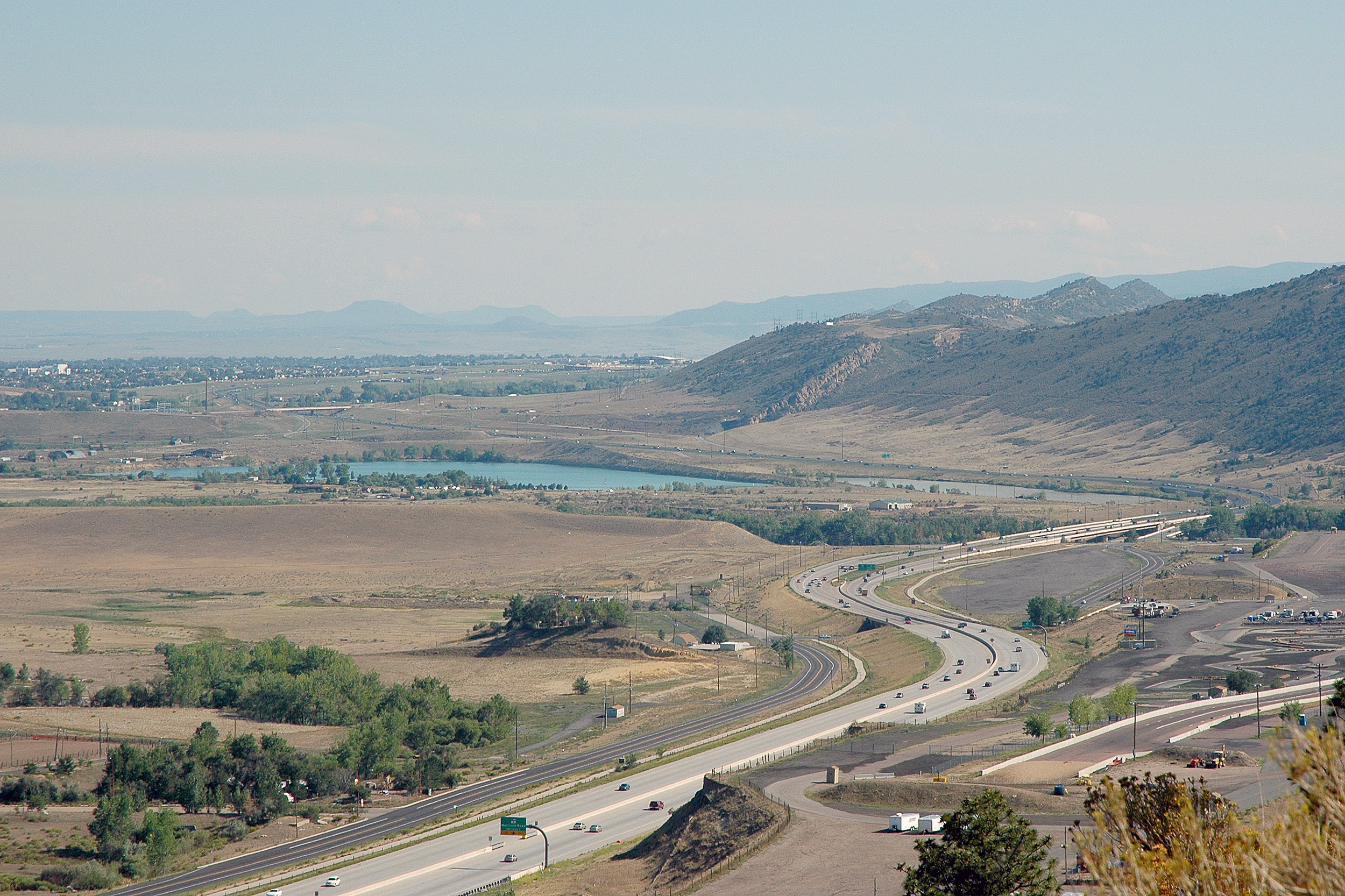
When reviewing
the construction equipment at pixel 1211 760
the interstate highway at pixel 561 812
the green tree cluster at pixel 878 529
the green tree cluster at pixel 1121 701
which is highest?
the construction equipment at pixel 1211 760

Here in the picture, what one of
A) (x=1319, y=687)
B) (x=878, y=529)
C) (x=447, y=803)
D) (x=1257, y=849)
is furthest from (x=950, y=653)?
(x=1257, y=849)

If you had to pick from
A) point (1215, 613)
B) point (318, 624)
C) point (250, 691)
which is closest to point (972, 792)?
point (250, 691)

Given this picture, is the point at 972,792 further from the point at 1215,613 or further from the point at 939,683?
the point at 1215,613

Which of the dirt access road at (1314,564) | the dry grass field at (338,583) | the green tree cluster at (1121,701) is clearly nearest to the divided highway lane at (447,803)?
the dry grass field at (338,583)

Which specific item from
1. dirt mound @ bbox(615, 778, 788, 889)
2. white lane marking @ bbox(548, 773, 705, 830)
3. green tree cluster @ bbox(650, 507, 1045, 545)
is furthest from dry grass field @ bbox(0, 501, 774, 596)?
dirt mound @ bbox(615, 778, 788, 889)

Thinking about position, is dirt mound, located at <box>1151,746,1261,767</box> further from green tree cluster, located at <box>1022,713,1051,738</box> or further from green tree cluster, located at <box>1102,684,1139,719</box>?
green tree cluster, located at <box>1102,684,1139,719</box>

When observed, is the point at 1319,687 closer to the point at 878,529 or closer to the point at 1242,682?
the point at 1242,682

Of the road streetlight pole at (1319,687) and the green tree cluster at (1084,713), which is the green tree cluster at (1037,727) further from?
the road streetlight pole at (1319,687)
